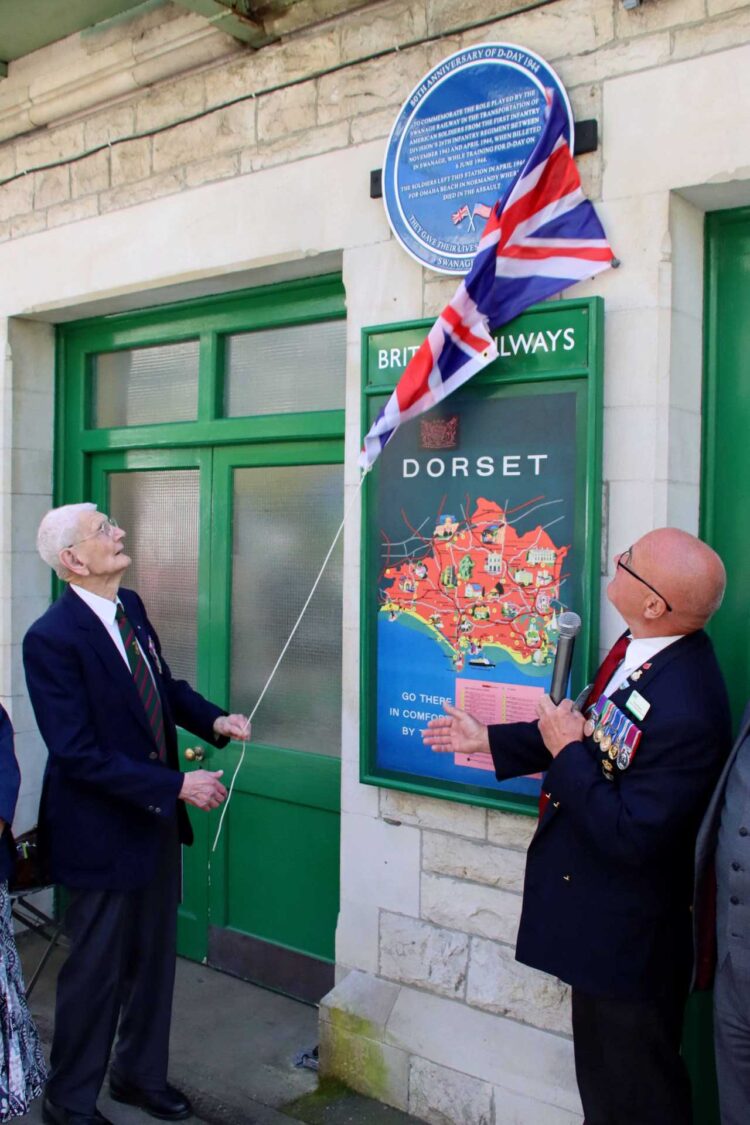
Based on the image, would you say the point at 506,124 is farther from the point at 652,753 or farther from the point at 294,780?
the point at 294,780

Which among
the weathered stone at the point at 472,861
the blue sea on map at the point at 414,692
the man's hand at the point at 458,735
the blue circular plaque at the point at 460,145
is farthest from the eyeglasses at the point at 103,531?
the weathered stone at the point at 472,861

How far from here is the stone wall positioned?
9.77 ft

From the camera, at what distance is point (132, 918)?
350cm

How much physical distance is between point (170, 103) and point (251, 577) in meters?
1.99

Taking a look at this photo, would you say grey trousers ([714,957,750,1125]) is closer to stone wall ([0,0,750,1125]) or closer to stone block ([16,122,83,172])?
stone wall ([0,0,750,1125])

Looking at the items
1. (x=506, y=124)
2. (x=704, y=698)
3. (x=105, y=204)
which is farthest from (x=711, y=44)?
(x=105, y=204)

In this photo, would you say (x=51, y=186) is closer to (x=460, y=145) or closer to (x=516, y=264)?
(x=460, y=145)

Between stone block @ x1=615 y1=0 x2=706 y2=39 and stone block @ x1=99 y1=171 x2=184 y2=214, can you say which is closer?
stone block @ x1=615 y1=0 x2=706 y2=39

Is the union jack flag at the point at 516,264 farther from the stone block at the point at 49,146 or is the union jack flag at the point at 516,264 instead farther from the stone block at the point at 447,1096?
the stone block at the point at 49,146

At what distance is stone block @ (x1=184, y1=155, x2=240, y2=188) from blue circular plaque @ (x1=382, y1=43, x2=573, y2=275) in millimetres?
806

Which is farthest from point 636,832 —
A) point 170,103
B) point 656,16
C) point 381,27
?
point 170,103

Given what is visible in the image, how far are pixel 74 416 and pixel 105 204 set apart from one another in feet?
3.58

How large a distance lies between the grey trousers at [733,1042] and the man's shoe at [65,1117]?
195 cm

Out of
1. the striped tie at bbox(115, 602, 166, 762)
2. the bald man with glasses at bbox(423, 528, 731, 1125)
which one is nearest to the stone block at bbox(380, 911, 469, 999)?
the bald man with glasses at bbox(423, 528, 731, 1125)
